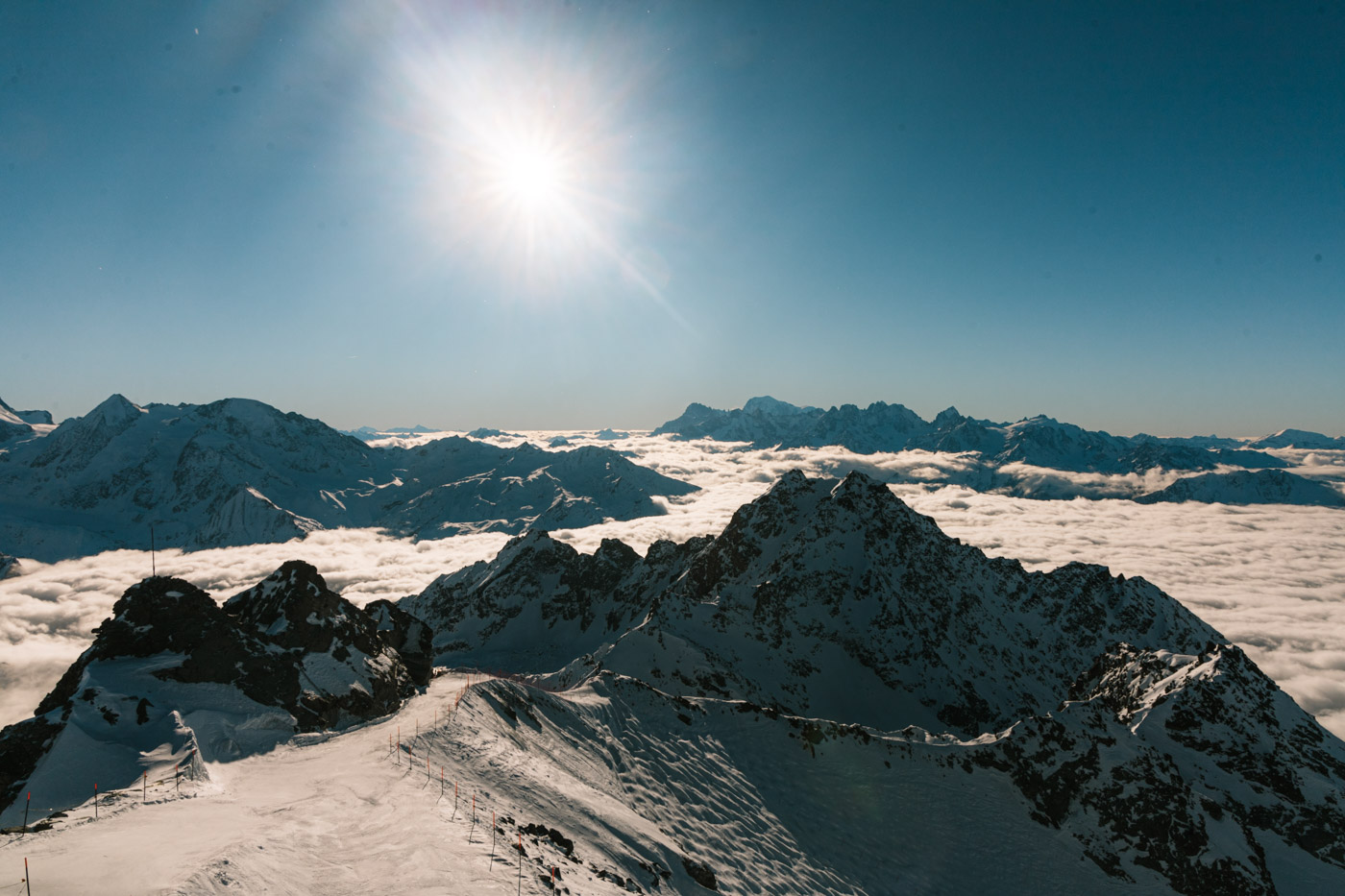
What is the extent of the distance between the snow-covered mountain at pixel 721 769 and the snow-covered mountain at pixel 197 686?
0.86 feet

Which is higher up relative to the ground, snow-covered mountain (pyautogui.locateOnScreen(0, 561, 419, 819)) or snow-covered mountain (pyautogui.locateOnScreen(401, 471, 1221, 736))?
snow-covered mountain (pyautogui.locateOnScreen(0, 561, 419, 819))

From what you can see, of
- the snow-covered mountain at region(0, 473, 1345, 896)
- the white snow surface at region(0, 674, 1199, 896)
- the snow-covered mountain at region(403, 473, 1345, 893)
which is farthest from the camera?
the snow-covered mountain at region(403, 473, 1345, 893)

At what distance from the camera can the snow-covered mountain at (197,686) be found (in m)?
29.0

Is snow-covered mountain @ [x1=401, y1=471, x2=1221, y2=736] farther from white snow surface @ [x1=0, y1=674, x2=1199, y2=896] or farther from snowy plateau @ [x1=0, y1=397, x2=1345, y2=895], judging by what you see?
white snow surface @ [x1=0, y1=674, x2=1199, y2=896]

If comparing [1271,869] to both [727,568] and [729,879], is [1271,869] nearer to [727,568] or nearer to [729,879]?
[729,879]

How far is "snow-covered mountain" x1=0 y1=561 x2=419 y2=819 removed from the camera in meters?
29.0

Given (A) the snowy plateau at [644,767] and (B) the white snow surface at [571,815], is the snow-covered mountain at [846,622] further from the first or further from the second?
(B) the white snow surface at [571,815]

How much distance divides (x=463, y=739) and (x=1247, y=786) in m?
81.4

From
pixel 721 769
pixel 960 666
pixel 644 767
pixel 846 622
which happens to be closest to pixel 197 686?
pixel 644 767

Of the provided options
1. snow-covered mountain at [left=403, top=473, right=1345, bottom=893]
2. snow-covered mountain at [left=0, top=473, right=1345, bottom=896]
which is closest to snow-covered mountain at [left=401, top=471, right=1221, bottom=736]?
snow-covered mountain at [left=403, top=473, right=1345, bottom=893]

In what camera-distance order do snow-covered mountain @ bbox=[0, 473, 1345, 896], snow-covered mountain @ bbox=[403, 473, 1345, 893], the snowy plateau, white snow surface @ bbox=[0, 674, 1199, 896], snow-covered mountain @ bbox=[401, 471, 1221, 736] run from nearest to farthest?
white snow surface @ bbox=[0, 674, 1199, 896]
the snowy plateau
snow-covered mountain @ bbox=[0, 473, 1345, 896]
snow-covered mountain @ bbox=[403, 473, 1345, 893]
snow-covered mountain @ bbox=[401, 471, 1221, 736]

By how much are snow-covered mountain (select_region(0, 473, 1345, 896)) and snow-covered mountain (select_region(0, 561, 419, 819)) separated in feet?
0.86

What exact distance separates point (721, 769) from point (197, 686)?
42107 millimetres

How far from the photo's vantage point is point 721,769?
46.7m
